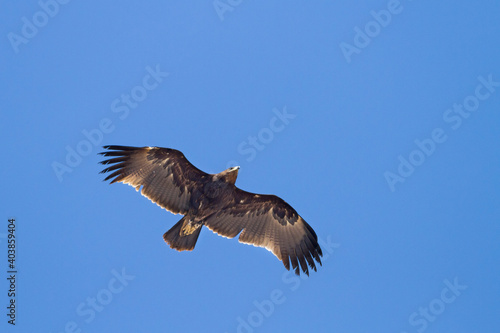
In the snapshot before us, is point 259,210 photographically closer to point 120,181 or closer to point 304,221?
point 304,221

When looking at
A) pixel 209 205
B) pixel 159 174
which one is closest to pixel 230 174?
pixel 209 205

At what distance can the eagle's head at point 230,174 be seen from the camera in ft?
52.7

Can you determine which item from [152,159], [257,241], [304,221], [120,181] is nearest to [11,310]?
[120,181]

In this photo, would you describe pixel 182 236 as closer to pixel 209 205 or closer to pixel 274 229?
pixel 209 205

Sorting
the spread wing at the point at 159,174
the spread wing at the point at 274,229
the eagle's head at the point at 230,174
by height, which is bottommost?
the spread wing at the point at 274,229

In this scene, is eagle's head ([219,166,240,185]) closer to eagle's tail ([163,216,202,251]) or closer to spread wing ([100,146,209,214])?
spread wing ([100,146,209,214])

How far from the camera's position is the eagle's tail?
16.4 m

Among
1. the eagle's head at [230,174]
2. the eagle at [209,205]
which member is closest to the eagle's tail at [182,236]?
the eagle at [209,205]

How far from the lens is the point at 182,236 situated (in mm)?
16438

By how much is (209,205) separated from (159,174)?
167 cm

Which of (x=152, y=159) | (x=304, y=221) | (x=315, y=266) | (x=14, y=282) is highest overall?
(x=152, y=159)

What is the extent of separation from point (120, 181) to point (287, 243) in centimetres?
521

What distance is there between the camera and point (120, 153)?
16.4 m

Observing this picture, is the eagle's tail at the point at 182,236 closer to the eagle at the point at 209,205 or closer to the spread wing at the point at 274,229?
the eagle at the point at 209,205
